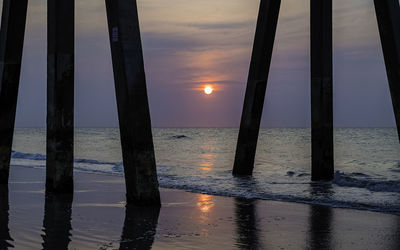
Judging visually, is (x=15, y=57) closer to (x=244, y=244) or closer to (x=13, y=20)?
(x=13, y=20)

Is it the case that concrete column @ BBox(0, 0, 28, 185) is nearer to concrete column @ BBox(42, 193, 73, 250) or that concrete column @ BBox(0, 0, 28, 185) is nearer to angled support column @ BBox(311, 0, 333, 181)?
concrete column @ BBox(42, 193, 73, 250)

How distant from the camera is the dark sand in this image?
14.9 ft

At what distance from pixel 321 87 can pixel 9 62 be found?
5.87 metres

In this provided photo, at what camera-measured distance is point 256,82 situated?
34.4 ft

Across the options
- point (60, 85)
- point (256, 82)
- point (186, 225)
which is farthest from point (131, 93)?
point (256, 82)

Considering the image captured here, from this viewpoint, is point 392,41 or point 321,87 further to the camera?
point 321,87

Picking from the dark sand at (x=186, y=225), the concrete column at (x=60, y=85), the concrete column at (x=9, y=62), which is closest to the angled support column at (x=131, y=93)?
the dark sand at (x=186, y=225)

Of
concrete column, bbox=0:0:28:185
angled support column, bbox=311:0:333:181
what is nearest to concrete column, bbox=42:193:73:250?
concrete column, bbox=0:0:28:185

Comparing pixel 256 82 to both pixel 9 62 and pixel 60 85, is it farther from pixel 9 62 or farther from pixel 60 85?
pixel 9 62

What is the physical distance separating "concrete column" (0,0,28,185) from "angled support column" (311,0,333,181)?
5.49 meters

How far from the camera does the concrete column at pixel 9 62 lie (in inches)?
313

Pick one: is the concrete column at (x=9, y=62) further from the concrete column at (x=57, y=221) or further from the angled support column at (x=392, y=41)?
the angled support column at (x=392, y=41)

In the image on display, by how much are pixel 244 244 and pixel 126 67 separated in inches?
99.2

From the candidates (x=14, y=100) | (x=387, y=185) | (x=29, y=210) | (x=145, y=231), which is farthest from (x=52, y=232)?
(x=387, y=185)
